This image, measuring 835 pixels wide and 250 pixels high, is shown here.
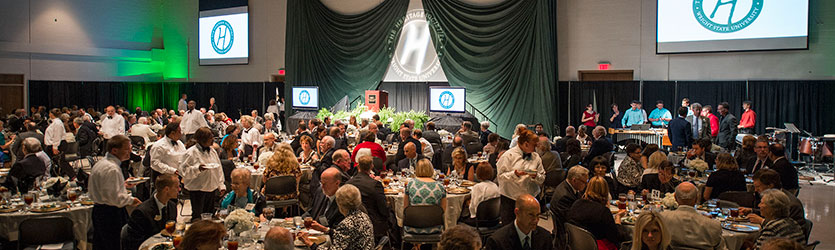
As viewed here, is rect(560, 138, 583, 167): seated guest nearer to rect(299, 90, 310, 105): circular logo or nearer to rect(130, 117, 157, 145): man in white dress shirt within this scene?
rect(130, 117, 157, 145): man in white dress shirt

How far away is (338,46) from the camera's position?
2095 cm

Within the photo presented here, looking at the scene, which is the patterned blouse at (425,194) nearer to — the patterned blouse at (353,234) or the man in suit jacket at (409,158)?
the patterned blouse at (353,234)

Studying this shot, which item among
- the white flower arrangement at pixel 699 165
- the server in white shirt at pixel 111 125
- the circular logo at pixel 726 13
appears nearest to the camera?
the white flower arrangement at pixel 699 165

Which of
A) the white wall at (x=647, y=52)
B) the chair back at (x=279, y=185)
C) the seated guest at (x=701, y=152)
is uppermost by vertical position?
the white wall at (x=647, y=52)

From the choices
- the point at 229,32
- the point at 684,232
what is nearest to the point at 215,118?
the point at 229,32

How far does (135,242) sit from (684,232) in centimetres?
432

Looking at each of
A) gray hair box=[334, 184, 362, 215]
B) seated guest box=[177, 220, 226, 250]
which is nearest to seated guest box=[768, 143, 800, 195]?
gray hair box=[334, 184, 362, 215]

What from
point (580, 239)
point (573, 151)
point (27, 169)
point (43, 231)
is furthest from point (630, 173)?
point (27, 169)

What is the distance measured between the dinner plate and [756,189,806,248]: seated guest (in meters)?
0.61

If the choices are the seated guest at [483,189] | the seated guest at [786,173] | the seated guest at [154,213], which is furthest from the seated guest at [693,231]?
the seated guest at [154,213]

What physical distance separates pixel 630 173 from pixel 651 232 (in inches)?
141

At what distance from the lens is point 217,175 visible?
6.63m

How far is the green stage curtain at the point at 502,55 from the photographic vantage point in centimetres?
1709

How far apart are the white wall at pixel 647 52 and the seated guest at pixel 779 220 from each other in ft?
37.9
